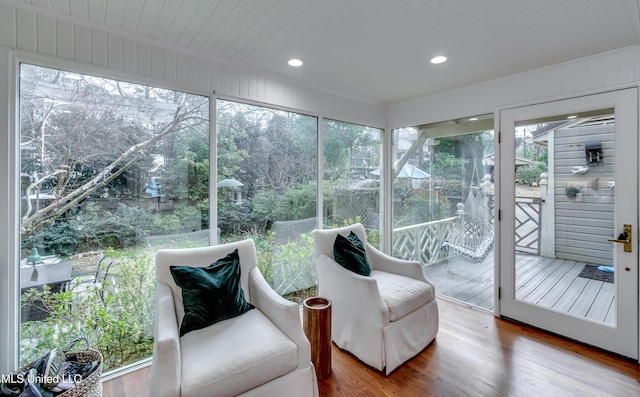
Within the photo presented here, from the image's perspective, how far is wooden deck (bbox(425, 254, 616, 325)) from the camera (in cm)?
250

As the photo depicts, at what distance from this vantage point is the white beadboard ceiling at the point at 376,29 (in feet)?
5.76

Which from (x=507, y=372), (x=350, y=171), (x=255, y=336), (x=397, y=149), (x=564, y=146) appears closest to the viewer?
(x=255, y=336)

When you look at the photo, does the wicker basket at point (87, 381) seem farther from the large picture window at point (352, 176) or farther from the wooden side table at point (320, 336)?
the large picture window at point (352, 176)

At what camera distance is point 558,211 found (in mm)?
2711

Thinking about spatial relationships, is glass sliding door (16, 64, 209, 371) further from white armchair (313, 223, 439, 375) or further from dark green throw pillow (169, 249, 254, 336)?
white armchair (313, 223, 439, 375)

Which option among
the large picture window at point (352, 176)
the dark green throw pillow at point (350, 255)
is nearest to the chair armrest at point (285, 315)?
the dark green throw pillow at point (350, 255)

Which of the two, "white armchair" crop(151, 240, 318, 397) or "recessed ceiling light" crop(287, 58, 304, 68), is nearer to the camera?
"white armchair" crop(151, 240, 318, 397)

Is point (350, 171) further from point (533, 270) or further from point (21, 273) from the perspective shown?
point (21, 273)

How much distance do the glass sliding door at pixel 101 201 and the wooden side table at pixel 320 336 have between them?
1.16 meters

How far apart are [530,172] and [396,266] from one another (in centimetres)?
157

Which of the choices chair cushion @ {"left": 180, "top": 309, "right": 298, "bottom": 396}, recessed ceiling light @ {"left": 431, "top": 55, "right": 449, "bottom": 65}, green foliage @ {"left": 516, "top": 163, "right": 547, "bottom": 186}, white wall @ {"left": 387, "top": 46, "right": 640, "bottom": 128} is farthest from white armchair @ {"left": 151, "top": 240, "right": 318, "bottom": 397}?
white wall @ {"left": 387, "top": 46, "right": 640, "bottom": 128}

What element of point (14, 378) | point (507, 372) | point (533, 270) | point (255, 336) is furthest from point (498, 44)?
point (14, 378)

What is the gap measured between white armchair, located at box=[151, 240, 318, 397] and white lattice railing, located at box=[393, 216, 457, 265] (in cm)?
241

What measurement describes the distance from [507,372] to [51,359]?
286 cm
